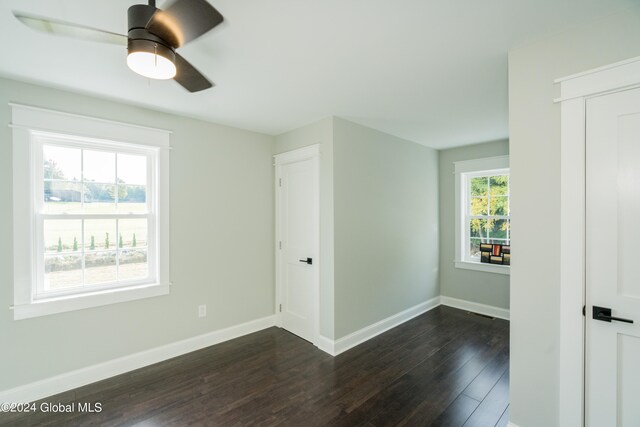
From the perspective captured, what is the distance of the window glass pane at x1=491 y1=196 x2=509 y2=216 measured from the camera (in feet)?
13.7

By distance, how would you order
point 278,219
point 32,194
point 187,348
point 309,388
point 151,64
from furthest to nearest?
point 278,219
point 187,348
point 309,388
point 32,194
point 151,64

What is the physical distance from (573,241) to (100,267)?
380 centimetres

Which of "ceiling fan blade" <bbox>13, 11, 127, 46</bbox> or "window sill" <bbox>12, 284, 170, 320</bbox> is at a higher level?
"ceiling fan blade" <bbox>13, 11, 127, 46</bbox>

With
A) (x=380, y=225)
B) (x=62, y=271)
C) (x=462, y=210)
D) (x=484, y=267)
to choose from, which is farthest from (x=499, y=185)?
(x=62, y=271)

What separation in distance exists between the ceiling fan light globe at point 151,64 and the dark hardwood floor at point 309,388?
236 centimetres

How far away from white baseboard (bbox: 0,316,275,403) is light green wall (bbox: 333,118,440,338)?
56.5 inches

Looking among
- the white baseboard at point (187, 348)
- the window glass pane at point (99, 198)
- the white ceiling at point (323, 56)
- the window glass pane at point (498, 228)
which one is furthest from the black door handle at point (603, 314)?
A: the window glass pane at point (99, 198)

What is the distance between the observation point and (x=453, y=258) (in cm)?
464

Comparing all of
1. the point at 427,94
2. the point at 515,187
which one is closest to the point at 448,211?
the point at 427,94

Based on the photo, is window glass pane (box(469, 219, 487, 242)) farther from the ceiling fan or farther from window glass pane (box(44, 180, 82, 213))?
window glass pane (box(44, 180, 82, 213))

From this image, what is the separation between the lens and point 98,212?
2682 millimetres

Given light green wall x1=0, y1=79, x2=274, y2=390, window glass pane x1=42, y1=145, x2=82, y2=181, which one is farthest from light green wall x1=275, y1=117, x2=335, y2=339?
window glass pane x1=42, y1=145, x2=82, y2=181

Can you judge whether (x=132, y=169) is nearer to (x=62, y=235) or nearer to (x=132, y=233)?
(x=132, y=233)

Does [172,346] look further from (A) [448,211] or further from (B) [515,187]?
(A) [448,211]
